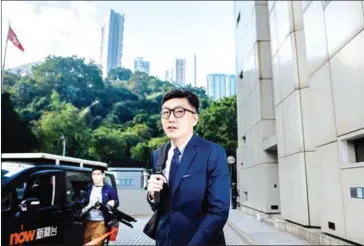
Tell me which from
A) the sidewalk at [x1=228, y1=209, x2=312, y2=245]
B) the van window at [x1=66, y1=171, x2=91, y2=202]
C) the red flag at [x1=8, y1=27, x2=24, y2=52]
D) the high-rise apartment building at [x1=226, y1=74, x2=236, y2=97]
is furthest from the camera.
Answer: the sidewalk at [x1=228, y1=209, x2=312, y2=245]

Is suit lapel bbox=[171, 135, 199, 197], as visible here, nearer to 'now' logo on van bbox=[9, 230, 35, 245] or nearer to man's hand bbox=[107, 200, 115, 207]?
man's hand bbox=[107, 200, 115, 207]

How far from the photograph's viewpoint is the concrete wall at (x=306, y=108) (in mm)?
2719

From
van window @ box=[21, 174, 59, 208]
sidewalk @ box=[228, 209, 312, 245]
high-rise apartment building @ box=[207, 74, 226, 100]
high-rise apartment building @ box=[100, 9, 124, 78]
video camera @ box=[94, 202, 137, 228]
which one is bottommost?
sidewalk @ box=[228, 209, 312, 245]

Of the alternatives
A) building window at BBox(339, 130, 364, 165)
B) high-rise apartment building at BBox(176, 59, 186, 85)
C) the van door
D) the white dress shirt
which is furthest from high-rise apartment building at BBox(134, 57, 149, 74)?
building window at BBox(339, 130, 364, 165)

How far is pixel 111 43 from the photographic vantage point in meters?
2.57

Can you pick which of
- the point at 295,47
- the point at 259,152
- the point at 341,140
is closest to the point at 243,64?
the point at 259,152

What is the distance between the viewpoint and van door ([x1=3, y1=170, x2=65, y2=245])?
9.04ft

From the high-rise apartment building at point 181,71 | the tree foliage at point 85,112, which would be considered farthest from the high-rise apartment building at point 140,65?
the high-rise apartment building at point 181,71

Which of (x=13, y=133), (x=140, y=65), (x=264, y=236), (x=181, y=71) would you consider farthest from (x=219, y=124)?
(x=264, y=236)

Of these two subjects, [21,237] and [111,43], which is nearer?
[111,43]

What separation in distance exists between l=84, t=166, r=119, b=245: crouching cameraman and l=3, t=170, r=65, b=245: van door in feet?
1.06

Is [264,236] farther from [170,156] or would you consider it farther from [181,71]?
[170,156]

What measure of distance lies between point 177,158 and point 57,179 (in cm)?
193

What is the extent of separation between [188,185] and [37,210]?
6.26ft
